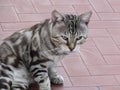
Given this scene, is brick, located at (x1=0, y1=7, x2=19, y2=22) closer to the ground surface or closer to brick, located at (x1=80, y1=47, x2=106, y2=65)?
the ground surface

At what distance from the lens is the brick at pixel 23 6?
11.1 ft

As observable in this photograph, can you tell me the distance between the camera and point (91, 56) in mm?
2963

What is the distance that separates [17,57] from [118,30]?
1133 millimetres

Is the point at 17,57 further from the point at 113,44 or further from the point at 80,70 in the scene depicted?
the point at 113,44

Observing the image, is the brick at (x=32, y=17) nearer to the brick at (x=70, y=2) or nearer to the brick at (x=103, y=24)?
the brick at (x=70, y=2)

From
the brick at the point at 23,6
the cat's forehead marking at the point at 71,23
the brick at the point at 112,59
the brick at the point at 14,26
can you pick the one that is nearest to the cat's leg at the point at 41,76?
the cat's forehead marking at the point at 71,23

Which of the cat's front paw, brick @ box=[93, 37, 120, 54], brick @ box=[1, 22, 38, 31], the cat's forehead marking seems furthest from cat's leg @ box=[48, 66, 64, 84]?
brick @ box=[1, 22, 38, 31]

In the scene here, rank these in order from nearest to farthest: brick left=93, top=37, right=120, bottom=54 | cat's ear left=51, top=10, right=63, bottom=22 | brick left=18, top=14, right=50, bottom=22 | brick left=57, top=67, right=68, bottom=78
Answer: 1. cat's ear left=51, top=10, right=63, bottom=22
2. brick left=57, top=67, right=68, bottom=78
3. brick left=93, top=37, right=120, bottom=54
4. brick left=18, top=14, right=50, bottom=22

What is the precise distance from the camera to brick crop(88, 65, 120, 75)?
2.82 metres

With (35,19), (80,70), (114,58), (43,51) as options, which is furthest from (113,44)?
(43,51)

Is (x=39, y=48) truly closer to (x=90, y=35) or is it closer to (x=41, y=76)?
(x=41, y=76)

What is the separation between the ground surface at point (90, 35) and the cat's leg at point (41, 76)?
195 mm

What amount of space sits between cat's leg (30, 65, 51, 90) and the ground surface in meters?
0.20

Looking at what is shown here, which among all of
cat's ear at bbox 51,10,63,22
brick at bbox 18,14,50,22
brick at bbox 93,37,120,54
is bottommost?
cat's ear at bbox 51,10,63,22
